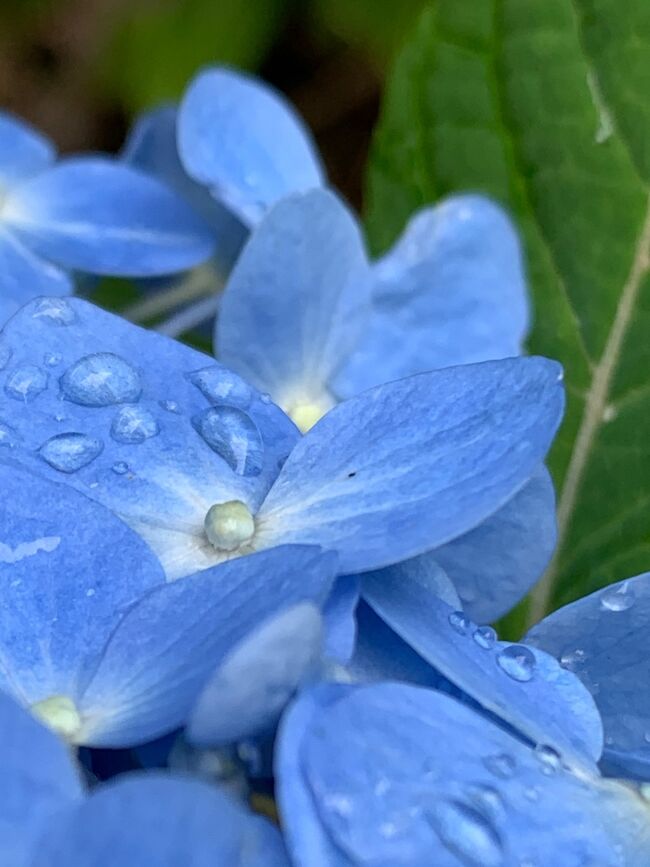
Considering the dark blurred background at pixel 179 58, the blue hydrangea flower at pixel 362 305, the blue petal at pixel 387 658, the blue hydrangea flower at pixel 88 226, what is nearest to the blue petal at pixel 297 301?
the blue hydrangea flower at pixel 362 305

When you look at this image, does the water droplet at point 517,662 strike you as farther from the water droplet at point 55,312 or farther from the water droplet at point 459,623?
the water droplet at point 55,312

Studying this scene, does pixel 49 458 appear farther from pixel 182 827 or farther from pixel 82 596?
pixel 182 827

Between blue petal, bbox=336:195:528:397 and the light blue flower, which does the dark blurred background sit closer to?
blue petal, bbox=336:195:528:397

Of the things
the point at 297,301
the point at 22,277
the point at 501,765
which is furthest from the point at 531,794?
the point at 22,277

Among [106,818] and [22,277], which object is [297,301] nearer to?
[22,277]

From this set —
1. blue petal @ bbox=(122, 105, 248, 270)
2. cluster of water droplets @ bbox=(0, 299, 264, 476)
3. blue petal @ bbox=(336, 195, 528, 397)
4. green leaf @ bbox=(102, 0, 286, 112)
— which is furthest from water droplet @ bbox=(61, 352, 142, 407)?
green leaf @ bbox=(102, 0, 286, 112)

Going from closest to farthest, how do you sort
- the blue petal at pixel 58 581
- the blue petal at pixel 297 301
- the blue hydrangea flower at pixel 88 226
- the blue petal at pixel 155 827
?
the blue petal at pixel 155 827 → the blue petal at pixel 58 581 → the blue petal at pixel 297 301 → the blue hydrangea flower at pixel 88 226
